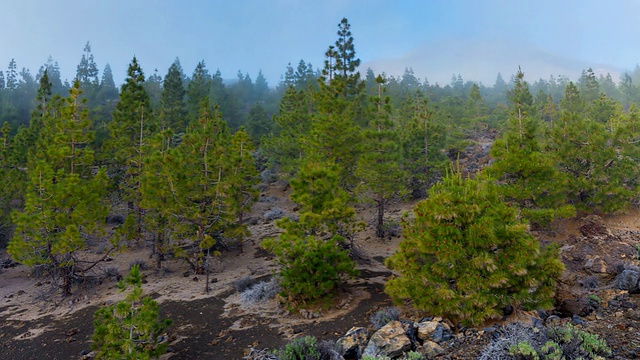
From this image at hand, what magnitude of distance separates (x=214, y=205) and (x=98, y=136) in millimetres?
22360

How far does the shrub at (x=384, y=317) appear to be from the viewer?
398 inches

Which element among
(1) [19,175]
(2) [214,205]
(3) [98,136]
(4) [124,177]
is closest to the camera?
(2) [214,205]

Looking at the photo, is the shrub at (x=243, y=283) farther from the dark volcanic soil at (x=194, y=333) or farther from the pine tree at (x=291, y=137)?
the pine tree at (x=291, y=137)

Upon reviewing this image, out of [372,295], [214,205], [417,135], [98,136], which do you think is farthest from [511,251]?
[98,136]

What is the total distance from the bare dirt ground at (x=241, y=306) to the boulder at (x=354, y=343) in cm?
150

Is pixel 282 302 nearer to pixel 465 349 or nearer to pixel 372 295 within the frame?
pixel 372 295

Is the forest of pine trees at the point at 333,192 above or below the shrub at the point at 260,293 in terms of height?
above

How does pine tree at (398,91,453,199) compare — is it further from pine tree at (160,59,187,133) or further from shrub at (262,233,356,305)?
pine tree at (160,59,187,133)

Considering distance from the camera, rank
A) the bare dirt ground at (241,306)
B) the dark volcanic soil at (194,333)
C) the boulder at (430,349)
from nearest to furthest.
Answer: the boulder at (430,349) < the bare dirt ground at (241,306) < the dark volcanic soil at (194,333)

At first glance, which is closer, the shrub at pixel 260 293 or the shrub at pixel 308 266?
the shrub at pixel 308 266

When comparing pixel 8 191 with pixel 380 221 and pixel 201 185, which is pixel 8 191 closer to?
pixel 201 185

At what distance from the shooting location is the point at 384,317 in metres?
10.2

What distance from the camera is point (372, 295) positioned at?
13.6 meters

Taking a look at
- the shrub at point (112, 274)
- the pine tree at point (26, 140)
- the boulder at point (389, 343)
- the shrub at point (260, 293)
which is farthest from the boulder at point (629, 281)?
the pine tree at point (26, 140)
